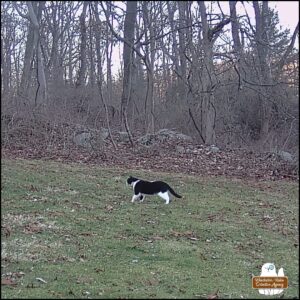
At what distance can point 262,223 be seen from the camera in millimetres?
9898

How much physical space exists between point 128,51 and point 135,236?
45.4 feet

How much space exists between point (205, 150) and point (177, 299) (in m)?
13.3

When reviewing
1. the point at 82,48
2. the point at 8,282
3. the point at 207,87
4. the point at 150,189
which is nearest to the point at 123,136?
the point at 207,87

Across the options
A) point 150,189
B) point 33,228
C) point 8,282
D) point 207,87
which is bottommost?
point 8,282

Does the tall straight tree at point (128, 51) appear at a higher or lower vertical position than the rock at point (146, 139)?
higher

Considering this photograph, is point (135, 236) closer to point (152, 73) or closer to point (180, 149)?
point (180, 149)

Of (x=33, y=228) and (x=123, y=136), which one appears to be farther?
(x=123, y=136)

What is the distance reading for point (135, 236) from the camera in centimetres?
852

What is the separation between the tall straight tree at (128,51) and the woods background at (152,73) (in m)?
0.04

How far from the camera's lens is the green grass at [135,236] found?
611 cm

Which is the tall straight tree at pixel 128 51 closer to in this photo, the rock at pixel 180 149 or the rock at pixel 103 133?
the rock at pixel 103 133

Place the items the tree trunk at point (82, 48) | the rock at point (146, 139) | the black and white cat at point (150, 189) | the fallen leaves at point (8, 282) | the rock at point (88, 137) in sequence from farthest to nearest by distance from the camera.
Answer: the rock at point (146, 139)
the tree trunk at point (82, 48)
the rock at point (88, 137)
the black and white cat at point (150, 189)
the fallen leaves at point (8, 282)

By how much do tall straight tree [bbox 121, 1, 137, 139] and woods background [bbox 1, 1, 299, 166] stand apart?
0.14 feet

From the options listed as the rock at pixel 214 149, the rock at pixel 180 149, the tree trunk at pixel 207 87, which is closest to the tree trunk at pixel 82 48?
the tree trunk at pixel 207 87
